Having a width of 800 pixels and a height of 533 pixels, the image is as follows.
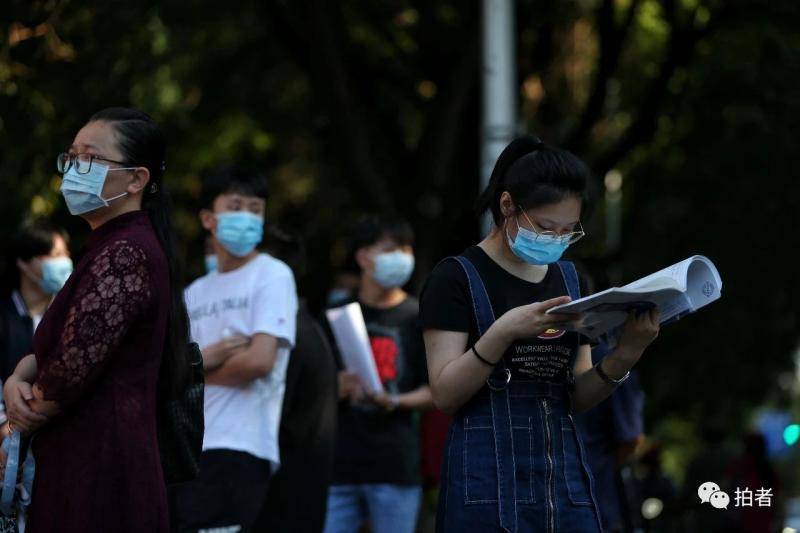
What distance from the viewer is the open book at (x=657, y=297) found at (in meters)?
4.07

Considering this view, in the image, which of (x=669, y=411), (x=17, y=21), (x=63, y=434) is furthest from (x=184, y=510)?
(x=669, y=411)

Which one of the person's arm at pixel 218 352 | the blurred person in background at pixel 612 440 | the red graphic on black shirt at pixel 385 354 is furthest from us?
the red graphic on black shirt at pixel 385 354

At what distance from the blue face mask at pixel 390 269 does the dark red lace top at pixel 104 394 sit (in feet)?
11.9

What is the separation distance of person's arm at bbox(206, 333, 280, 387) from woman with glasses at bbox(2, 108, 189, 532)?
1683 millimetres

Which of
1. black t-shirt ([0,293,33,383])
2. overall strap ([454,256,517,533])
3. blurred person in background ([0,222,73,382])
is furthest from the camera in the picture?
blurred person in background ([0,222,73,382])

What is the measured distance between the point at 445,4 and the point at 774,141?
3.31 m

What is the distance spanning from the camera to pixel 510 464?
433 cm

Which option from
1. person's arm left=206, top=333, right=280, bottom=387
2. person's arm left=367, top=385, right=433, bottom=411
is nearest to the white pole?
person's arm left=367, top=385, right=433, bottom=411

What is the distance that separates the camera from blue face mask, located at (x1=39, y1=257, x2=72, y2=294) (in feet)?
23.7

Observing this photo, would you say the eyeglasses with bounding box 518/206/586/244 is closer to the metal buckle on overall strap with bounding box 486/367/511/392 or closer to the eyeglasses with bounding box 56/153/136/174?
the metal buckle on overall strap with bounding box 486/367/511/392

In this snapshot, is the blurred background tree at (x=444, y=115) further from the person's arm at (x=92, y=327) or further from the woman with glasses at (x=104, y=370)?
the person's arm at (x=92, y=327)

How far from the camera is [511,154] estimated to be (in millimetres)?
4625

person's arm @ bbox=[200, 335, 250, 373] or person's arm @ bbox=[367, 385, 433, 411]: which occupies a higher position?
person's arm @ bbox=[367, 385, 433, 411]

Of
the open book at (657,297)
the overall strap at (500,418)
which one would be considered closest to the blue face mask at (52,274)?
the overall strap at (500,418)
